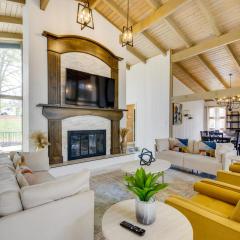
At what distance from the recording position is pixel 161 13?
4613 mm

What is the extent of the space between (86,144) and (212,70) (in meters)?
5.43

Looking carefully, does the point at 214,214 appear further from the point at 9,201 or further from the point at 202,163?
the point at 202,163

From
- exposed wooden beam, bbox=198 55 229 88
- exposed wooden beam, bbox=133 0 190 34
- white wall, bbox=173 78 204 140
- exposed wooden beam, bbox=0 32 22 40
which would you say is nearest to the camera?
exposed wooden beam, bbox=133 0 190 34

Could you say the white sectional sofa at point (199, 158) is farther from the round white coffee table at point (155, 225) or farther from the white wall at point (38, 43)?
the white wall at point (38, 43)

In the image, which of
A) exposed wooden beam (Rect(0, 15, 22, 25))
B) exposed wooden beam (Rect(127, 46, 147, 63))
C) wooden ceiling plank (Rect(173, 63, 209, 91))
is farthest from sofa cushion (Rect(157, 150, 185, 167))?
exposed wooden beam (Rect(0, 15, 22, 25))

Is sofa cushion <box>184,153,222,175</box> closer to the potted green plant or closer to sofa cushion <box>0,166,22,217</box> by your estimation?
the potted green plant

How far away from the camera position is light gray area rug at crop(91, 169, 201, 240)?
2751 millimetres

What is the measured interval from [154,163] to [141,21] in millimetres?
4021

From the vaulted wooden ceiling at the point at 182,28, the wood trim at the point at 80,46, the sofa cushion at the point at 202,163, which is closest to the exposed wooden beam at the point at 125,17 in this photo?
the vaulted wooden ceiling at the point at 182,28

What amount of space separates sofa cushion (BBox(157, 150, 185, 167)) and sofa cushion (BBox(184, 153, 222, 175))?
15 centimetres

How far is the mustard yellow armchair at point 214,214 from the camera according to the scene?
135 centimetres

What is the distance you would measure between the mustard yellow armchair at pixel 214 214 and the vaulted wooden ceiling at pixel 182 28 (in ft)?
13.0

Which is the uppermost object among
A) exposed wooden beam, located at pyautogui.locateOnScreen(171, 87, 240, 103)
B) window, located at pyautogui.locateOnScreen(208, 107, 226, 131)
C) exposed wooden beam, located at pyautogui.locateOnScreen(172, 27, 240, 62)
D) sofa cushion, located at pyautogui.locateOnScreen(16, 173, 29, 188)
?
exposed wooden beam, located at pyautogui.locateOnScreen(172, 27, 240, 62)

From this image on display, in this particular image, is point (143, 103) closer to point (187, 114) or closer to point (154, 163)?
point (187, 114)
